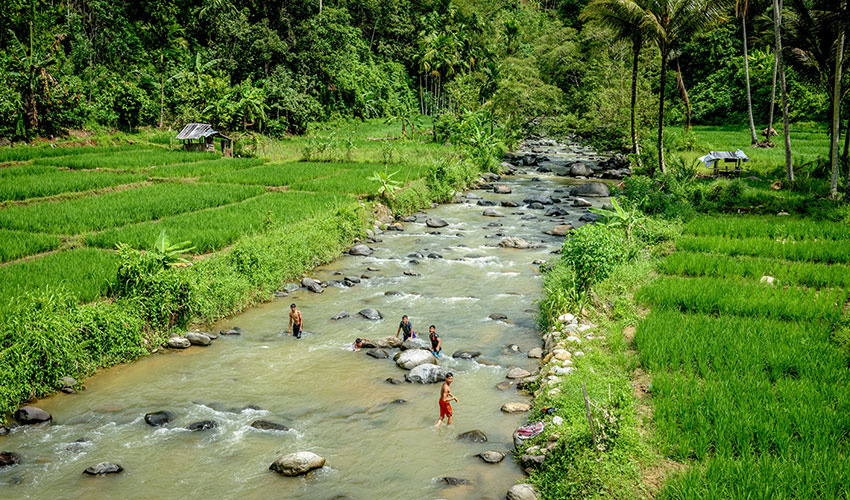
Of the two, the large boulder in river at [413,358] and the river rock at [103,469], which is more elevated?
the large boulder in river at [413,358]

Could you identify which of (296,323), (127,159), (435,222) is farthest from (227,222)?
(127,159)

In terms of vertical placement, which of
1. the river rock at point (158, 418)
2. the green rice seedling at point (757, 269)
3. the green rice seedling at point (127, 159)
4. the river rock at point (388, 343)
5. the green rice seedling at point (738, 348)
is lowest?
the river rock at point (158, 418)

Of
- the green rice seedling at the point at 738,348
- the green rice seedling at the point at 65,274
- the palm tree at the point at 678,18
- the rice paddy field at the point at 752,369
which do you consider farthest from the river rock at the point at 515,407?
the palm tree at the point at 678,18

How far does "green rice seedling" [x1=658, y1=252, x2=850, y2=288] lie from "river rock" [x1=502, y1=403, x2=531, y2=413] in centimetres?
701

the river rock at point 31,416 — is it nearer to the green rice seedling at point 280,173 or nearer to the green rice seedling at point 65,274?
the green rice seedling at point 65,274

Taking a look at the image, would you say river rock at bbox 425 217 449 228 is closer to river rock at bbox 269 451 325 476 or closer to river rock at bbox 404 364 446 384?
river rock at bbox 404 364 446 384

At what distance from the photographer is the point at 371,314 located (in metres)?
13.5

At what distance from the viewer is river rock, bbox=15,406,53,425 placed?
8.87 metres

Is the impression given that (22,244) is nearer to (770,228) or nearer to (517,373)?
(517,373)

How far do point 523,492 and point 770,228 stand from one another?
14463mm

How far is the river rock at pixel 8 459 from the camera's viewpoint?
25.5 ft

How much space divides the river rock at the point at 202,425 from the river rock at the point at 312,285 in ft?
21.7

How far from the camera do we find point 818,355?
8.91 metres

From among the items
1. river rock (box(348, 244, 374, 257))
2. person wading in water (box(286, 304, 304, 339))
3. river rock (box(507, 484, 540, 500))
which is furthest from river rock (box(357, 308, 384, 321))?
river rock (box(507, 484, 540, 500))
